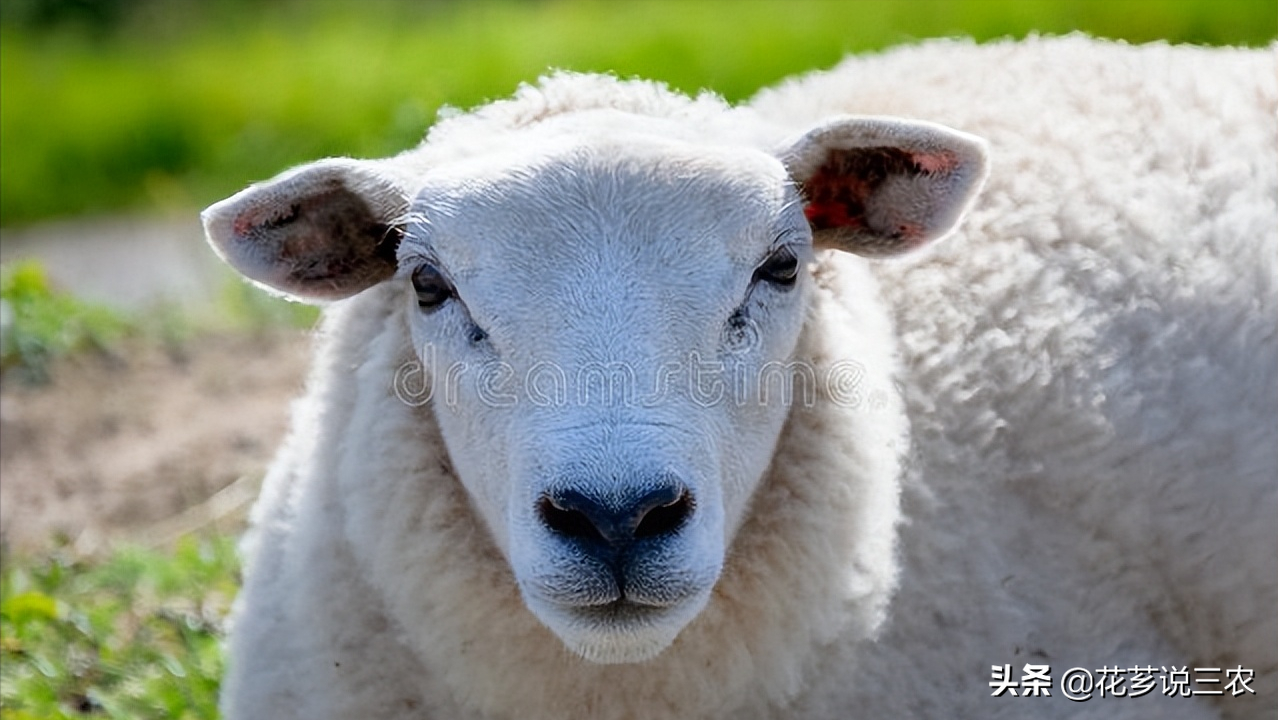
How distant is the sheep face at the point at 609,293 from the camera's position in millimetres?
3008

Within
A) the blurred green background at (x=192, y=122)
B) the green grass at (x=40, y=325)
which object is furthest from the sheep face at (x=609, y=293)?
the green grass at (x=40, y=325)

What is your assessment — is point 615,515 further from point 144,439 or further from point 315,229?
point 144,439

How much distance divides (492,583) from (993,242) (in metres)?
1.39

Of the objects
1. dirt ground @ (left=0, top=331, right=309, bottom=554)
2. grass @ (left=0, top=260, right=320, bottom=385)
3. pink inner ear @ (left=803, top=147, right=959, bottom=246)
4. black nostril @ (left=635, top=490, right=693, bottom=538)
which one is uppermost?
pink inner ear @ (left=803, top=147, right=959, bottom=246)

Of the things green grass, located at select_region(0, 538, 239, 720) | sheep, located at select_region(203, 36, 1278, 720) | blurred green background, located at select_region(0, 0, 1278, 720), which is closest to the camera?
sheep, located at select_region(203, 36, 1278, 720)

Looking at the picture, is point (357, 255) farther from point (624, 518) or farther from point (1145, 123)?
point (1145, 123)

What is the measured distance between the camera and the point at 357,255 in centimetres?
363

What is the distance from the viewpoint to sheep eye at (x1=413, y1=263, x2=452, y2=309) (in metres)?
3.39

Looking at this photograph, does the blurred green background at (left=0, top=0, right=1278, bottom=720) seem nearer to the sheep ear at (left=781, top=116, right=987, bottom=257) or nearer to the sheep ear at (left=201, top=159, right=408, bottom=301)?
the sheep ear at (left=201, top=159, right=408, bottom=301)

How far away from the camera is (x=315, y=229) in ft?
11.8

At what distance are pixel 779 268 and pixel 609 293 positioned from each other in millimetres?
385

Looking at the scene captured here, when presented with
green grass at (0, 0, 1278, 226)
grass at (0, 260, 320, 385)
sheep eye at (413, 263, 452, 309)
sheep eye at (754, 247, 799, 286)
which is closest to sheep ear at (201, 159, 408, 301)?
sheep eye at (413, 263, 452, 309)

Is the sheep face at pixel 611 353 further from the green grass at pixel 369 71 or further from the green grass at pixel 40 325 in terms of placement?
the green grass at pixel 369 71

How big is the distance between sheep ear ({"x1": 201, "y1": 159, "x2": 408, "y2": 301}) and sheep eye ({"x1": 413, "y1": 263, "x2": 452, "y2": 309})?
127 mm
